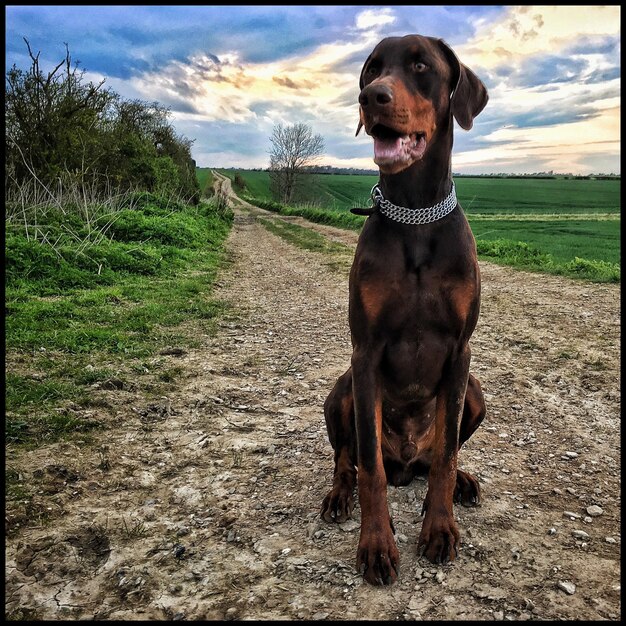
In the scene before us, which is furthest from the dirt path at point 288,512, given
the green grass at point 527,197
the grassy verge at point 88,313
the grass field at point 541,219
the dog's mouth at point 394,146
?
the green grass at point 527,197

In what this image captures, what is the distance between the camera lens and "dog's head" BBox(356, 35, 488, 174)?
6.55 ft

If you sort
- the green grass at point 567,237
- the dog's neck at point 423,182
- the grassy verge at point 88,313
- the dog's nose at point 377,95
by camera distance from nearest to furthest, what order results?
the dog's nose at point 377,95 → the dog's neck at point 423,182 → the grassy verge at point 88,313 → the green grass at point 567,237

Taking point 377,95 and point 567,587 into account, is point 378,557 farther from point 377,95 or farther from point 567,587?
point 377,95

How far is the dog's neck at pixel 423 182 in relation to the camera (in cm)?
231

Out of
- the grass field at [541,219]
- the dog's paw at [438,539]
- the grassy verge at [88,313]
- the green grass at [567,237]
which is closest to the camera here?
the dog's paw at [438,539]

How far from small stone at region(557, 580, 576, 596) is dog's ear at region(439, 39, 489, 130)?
6.72ft

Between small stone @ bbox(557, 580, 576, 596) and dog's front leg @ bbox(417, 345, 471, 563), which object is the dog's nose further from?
small stone @ bbox(557, 580, 576, 596)

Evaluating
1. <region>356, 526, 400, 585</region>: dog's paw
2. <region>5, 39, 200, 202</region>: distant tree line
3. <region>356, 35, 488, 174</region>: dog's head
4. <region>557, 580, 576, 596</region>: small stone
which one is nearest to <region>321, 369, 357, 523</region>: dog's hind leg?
<region>356, 526, 400, 585</region>: dog's paw

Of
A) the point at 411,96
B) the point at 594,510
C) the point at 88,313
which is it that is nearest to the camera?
the point at 411,96

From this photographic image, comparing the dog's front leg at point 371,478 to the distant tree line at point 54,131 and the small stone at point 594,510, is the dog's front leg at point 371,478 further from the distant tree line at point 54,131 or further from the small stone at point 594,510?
the distant tree line at point 54,131

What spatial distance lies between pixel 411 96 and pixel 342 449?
1811 mm

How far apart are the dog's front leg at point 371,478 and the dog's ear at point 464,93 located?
1179 mm

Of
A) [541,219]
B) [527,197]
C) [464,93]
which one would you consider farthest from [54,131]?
[527,197]

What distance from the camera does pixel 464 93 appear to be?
2.30 metres
